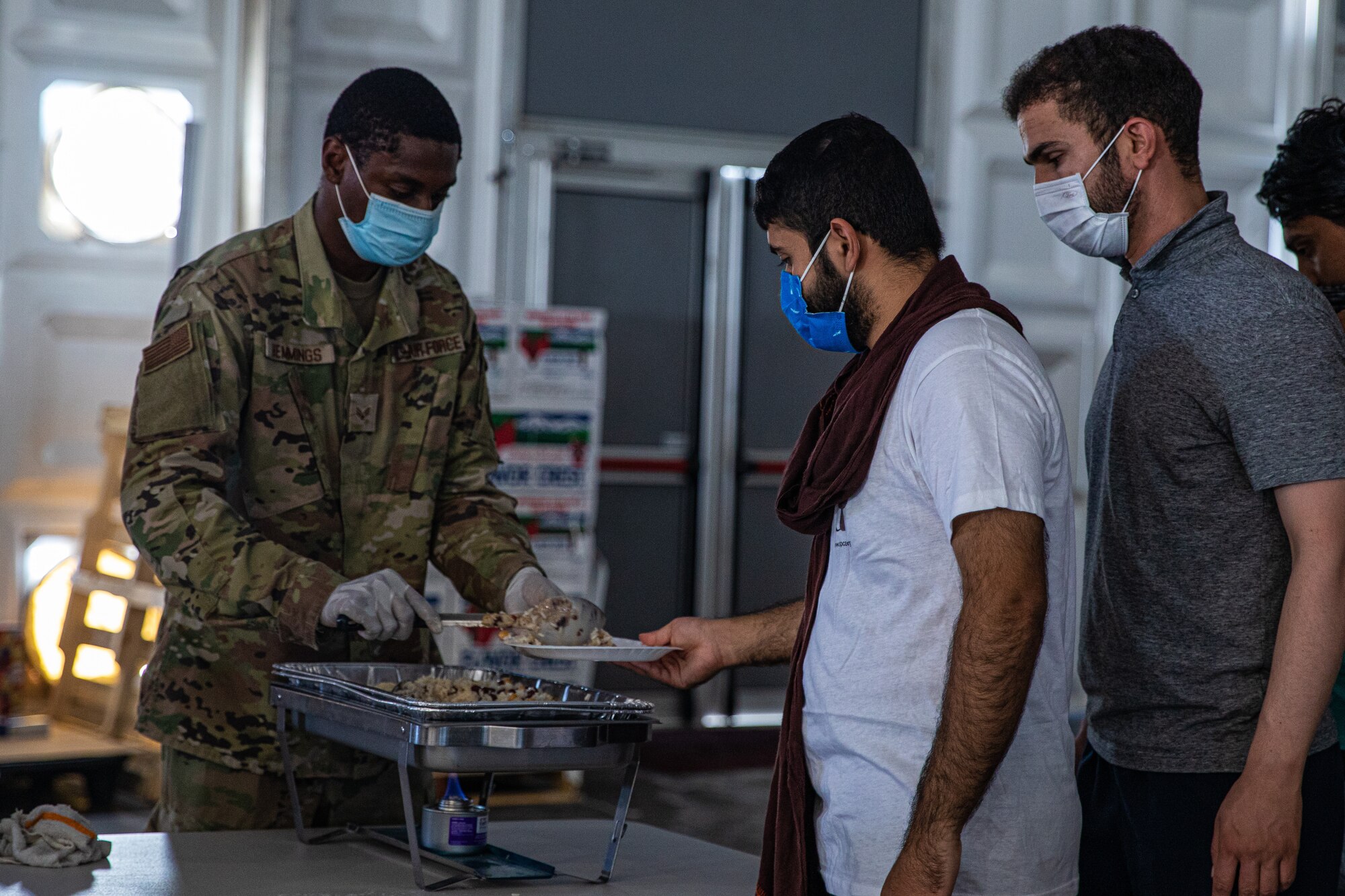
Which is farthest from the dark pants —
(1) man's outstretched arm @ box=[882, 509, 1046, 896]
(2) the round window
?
(2) the round window

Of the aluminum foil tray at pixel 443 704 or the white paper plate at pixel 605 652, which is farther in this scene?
the white paper plate at pixel 605 652

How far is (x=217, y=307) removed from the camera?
214cm

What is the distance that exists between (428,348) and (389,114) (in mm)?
371

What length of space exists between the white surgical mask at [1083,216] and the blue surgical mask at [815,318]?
0.32m

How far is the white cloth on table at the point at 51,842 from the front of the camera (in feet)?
5.91

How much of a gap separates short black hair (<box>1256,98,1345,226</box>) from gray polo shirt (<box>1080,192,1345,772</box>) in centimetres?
44

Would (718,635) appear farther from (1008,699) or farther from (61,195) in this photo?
(61,195)

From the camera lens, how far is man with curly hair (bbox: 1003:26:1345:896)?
62.9 inches

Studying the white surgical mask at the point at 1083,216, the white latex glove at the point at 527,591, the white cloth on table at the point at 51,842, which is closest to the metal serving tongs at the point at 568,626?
the white latex glove at the point at 527,591

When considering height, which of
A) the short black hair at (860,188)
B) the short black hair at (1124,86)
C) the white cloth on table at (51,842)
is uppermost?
the short black hair at (1124,86)

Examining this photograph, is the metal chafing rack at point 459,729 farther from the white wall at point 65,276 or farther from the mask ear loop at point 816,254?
the white wall at point 65,276

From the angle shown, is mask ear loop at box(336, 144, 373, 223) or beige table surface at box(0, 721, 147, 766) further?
beige table surface at box(0, 721, 147, 766)

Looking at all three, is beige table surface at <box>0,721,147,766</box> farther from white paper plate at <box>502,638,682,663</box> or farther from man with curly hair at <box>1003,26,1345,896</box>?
man with curly hair at <box>1003,26,1345,896</box>

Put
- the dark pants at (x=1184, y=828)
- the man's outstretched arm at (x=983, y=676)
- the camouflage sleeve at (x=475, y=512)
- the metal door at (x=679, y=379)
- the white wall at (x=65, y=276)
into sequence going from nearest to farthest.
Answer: the man's outstretched arm at (x=983, y=676)
the dark pants at (x=1184, y=828)
the camouflage sleeve at (x=475, y=512)
the white wall at (x=65, y=276)
the metal door at (x=679, y=379)
